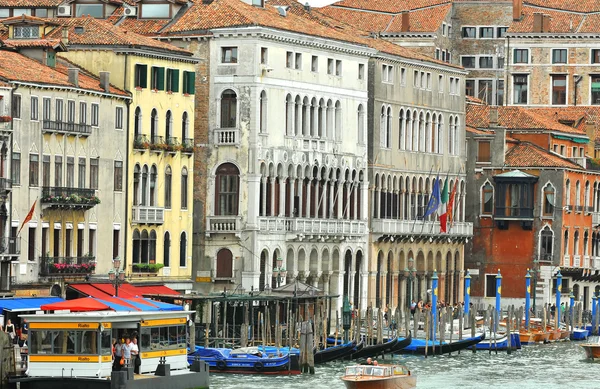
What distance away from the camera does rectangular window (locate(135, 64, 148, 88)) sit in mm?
78812

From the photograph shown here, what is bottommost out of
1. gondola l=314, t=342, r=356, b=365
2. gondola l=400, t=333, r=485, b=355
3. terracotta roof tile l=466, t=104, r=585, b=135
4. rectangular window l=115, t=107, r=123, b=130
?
gondola l=400, t=333, r=485, b=355

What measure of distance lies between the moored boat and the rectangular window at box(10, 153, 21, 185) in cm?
1203

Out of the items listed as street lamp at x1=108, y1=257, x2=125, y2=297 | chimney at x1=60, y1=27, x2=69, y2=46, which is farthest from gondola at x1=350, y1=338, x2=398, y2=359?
chimney at x1=60, y1=27, x2=69, y2=46

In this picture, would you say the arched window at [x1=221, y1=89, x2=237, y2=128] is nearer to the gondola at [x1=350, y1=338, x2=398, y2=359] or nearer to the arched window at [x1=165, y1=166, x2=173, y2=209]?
the arched window at [x1=165, y1=166, x2=173, y2=209]

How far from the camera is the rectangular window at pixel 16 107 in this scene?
72.1 metres

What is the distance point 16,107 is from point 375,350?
13.9 m

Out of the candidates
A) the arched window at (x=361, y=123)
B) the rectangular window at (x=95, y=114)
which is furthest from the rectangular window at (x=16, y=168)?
the arched window at (x=361, y=123)

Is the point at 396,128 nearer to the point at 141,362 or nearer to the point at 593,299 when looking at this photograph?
the point at 593,299

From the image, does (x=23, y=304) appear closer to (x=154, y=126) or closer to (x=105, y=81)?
(x=105, y=81)

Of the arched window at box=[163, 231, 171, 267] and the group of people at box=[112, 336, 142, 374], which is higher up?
the arched window at box=[163, 231, 171, 267]

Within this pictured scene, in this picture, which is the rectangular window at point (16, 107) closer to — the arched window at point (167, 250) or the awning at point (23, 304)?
the awning at point (23, 304)

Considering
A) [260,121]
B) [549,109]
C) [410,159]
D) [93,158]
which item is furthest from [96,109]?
[549,109]

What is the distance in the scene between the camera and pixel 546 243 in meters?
102

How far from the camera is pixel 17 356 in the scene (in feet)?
205
